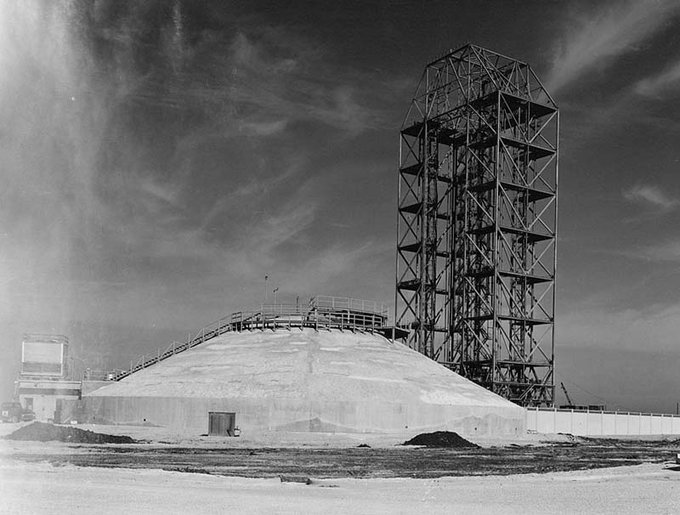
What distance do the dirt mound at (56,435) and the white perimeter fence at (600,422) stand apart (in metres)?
39.8

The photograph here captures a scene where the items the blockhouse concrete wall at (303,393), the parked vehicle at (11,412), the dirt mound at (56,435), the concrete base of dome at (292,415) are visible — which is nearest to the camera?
the dirt mound at (56,435)

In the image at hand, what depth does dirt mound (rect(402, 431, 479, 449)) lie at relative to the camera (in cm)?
5297

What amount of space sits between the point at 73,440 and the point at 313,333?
23.8 metres

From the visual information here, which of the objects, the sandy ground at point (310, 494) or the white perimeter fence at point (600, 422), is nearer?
the sandy ground at point (310, 494)

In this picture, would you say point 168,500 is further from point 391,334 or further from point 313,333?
point 391,334

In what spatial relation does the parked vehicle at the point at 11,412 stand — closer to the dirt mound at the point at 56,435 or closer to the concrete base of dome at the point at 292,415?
the concrete base of dome at the point at 292,415

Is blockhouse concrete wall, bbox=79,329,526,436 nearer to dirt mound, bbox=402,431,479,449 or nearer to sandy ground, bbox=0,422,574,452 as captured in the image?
sandy ground, bbox=0,422,574,452

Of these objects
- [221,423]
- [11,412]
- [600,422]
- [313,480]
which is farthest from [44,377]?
[313,480]

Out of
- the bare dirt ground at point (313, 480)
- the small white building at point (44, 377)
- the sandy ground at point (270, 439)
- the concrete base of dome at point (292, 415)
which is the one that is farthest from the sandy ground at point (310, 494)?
the small white building at point (44, 377)

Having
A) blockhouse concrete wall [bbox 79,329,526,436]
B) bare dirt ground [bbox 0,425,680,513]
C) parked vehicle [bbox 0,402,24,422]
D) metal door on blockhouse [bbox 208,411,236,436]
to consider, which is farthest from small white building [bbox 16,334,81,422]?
bare dirt ground [bbox 0,425,680,513]

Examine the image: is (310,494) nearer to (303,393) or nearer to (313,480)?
(313,480)

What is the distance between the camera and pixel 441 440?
177ft

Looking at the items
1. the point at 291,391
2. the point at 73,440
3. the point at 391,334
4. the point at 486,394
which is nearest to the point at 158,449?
the point at 73,440

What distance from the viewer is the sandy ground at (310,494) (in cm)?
2203
